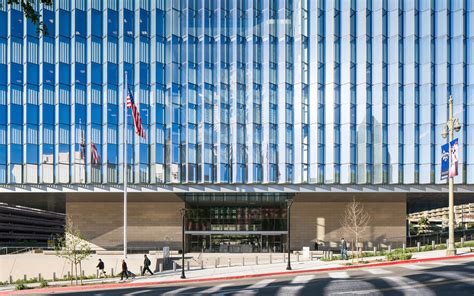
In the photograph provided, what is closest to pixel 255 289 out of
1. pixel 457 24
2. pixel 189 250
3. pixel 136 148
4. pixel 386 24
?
pixel 136 148

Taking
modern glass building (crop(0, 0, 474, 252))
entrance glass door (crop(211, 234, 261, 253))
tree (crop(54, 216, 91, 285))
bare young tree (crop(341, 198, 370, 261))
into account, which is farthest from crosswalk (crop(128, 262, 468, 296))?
entrance glass door (crop(211, 234, 261, 253))

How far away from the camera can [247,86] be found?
155 ft

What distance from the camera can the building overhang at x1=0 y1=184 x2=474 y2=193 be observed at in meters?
45.4

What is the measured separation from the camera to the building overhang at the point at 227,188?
4538 centimetres

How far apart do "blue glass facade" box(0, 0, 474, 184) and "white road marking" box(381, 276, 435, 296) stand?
77.4ft

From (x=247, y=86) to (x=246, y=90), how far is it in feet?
1.38

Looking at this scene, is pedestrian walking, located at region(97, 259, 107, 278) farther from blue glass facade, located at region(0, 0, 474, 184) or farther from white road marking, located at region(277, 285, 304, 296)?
white road marking, located at region(277, 285, 304, 296)

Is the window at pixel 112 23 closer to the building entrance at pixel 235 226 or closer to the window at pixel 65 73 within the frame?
the window at pixel 65 73

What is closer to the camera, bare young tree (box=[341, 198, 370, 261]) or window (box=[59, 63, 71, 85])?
window (box=[59, 63, 71, 85])

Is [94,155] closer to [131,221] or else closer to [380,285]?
→ [131,221]

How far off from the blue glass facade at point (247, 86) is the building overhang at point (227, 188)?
68cm

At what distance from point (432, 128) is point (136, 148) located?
2986cm

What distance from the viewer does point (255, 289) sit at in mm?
22250

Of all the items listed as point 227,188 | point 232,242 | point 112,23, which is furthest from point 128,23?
point 232,242
